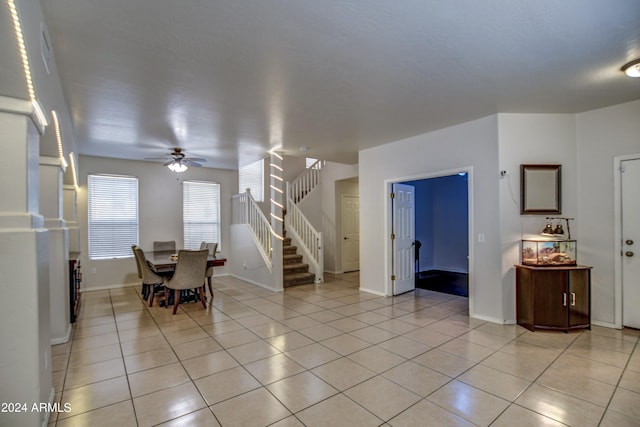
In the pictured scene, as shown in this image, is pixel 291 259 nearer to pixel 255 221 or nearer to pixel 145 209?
pixel 255 221

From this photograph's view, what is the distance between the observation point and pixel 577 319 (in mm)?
3803

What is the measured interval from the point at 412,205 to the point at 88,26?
540 centimetres

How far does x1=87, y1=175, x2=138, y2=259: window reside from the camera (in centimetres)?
655

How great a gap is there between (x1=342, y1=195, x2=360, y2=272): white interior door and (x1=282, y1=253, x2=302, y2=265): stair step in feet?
4.76

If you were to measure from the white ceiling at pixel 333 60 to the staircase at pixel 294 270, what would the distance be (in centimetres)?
337

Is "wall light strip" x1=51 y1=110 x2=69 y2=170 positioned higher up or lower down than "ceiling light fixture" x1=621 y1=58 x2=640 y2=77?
lower down

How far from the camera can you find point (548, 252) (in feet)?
13.1

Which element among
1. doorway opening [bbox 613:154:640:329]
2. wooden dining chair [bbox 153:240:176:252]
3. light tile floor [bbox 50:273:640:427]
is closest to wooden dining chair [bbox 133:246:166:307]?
light tile floor [bbox 50:273:640:427]

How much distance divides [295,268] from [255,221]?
1392mm

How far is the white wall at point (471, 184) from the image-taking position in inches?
163

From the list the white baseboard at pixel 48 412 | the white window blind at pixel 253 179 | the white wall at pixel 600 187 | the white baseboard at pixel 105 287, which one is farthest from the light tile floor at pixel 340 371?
the white window blind at pixel 253 179

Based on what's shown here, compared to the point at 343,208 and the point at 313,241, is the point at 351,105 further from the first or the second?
the point at 343,208

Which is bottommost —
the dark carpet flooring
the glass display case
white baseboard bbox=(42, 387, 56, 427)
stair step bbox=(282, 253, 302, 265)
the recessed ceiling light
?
the dark carpet flooring

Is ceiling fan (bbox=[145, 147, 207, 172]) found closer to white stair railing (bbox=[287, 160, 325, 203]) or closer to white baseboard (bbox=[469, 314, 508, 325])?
white stair railing (bbox=[287, 160, 325, 203])
